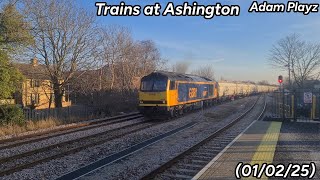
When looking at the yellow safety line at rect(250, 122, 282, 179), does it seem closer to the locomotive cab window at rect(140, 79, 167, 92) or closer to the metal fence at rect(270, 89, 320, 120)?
the metal fence at rect(270, 89, 320, 120)

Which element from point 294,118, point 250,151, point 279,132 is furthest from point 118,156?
point 294,118

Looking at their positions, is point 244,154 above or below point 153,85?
below

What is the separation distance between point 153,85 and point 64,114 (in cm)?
716

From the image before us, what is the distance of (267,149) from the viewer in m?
11.4

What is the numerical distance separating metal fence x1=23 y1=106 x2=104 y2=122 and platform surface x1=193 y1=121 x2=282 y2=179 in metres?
13.2

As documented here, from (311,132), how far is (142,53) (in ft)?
140

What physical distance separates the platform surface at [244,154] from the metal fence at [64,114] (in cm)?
1318

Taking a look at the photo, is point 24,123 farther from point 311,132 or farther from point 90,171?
point 311,132

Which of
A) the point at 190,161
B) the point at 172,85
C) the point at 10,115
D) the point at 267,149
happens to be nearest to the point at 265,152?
the point at 267,149

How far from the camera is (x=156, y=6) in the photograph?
509 inches

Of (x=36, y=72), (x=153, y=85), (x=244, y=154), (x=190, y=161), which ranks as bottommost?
(x=190, y=161)

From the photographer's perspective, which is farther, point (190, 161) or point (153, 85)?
point (153, 85)

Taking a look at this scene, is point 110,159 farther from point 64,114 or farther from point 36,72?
point 36,72

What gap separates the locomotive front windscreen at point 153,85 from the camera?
22.8m
